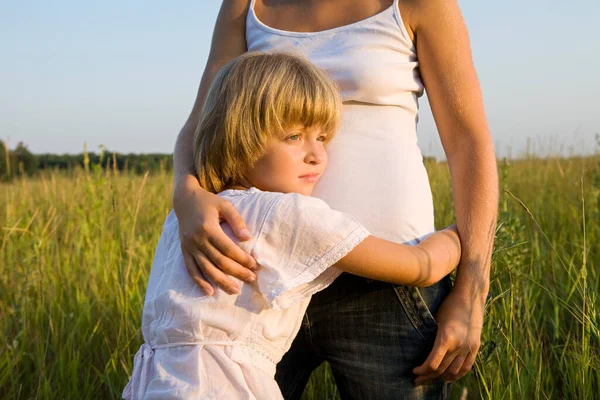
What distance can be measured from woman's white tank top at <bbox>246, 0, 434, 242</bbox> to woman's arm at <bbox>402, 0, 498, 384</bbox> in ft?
0.16

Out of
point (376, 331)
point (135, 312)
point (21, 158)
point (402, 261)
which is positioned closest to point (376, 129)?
point (402, 261)

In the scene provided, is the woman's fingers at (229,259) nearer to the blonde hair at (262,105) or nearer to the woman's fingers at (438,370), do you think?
the blonde hair at (262,105)

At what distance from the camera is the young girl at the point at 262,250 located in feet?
3.74

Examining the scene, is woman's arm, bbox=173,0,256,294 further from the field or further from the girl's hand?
the field

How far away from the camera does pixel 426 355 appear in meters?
1.33

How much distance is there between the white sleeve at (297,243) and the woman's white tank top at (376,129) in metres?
0.17

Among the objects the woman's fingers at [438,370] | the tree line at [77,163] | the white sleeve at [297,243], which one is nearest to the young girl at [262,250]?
the white sleeve at [297,243]

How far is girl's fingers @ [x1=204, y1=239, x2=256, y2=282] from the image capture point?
115 cm

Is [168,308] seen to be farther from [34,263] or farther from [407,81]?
[34,263]

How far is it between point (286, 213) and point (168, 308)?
29 centimetres

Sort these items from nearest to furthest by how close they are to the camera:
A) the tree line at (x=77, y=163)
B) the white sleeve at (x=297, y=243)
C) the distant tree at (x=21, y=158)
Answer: the white sleeve at (x=297, y=243) < the tree line at (x=77, y=163) < the distant tree at (x=21, y=158)

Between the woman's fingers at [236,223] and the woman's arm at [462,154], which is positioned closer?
the woman's fingers at [236,223]

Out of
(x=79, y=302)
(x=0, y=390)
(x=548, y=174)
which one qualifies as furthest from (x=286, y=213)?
(x=548, y=174)

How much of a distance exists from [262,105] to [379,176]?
0.28 meters
